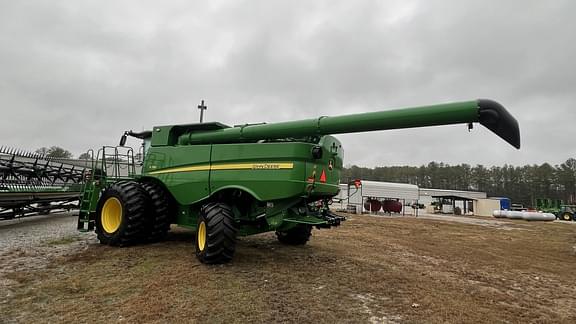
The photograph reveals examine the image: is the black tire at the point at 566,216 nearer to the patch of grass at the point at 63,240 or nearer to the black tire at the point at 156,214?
the black tire at the point at 156,214

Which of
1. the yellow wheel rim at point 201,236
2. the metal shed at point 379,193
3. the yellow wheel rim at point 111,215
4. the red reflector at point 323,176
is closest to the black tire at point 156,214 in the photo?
the yellow wheel rim at point 111,215

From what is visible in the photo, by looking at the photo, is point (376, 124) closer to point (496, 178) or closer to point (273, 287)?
point (273, 287)

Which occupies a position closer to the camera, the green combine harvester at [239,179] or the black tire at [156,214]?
the green combine harvester at [239,179]

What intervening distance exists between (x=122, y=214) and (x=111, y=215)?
0.85 meters

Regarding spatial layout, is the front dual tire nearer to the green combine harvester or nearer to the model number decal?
the green combine harvester

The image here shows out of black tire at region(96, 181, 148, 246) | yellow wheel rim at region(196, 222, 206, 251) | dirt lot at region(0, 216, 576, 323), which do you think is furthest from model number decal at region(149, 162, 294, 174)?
dirt lot at region(0, 216, 576, 323)

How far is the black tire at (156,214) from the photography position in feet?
25.0

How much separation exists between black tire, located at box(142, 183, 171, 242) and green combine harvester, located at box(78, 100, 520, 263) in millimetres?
22

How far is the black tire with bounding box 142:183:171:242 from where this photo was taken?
762cm

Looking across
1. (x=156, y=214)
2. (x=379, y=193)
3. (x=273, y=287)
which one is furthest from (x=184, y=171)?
(x=379, y=193)

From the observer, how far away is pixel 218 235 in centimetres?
586

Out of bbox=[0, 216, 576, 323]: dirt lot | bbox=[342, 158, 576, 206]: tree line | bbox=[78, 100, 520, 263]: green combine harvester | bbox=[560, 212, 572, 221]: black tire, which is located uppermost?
bbox=[342, 158, 576, 206]: tree line

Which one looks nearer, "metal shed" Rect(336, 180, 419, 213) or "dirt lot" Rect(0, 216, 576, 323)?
"dirt lot" Rect(0, 216, 576, 323)

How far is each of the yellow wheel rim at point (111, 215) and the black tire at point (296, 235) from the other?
385 cm
